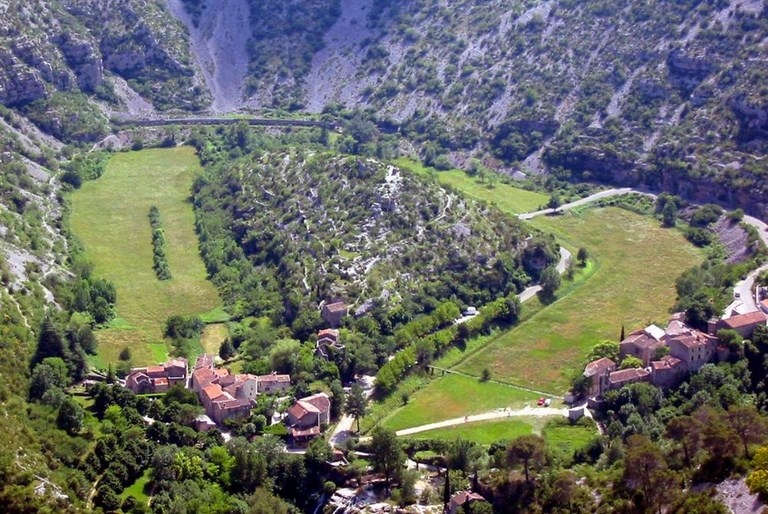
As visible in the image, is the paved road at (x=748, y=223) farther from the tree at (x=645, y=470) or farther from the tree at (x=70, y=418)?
the tree at (x=70, y=418)

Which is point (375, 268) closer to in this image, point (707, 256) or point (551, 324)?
point (551, 324)

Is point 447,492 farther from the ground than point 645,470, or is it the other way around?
point 645,470

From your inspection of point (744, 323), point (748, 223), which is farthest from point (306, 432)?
point (748, 223)

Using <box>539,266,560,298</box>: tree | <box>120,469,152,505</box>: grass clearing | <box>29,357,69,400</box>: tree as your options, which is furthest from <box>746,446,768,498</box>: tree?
<box>29,357,69,400</box>: tree

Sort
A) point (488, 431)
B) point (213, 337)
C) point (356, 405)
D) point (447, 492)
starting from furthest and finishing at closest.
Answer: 1. point (213, 337)
2. point (356, 405)
3. point (488, 431)
4. point (447, 492)

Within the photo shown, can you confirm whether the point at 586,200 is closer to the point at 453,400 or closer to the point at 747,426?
the point at 453,400

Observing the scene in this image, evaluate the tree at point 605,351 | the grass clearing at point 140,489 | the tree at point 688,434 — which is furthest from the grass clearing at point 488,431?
the grass clearing at point 140,489
